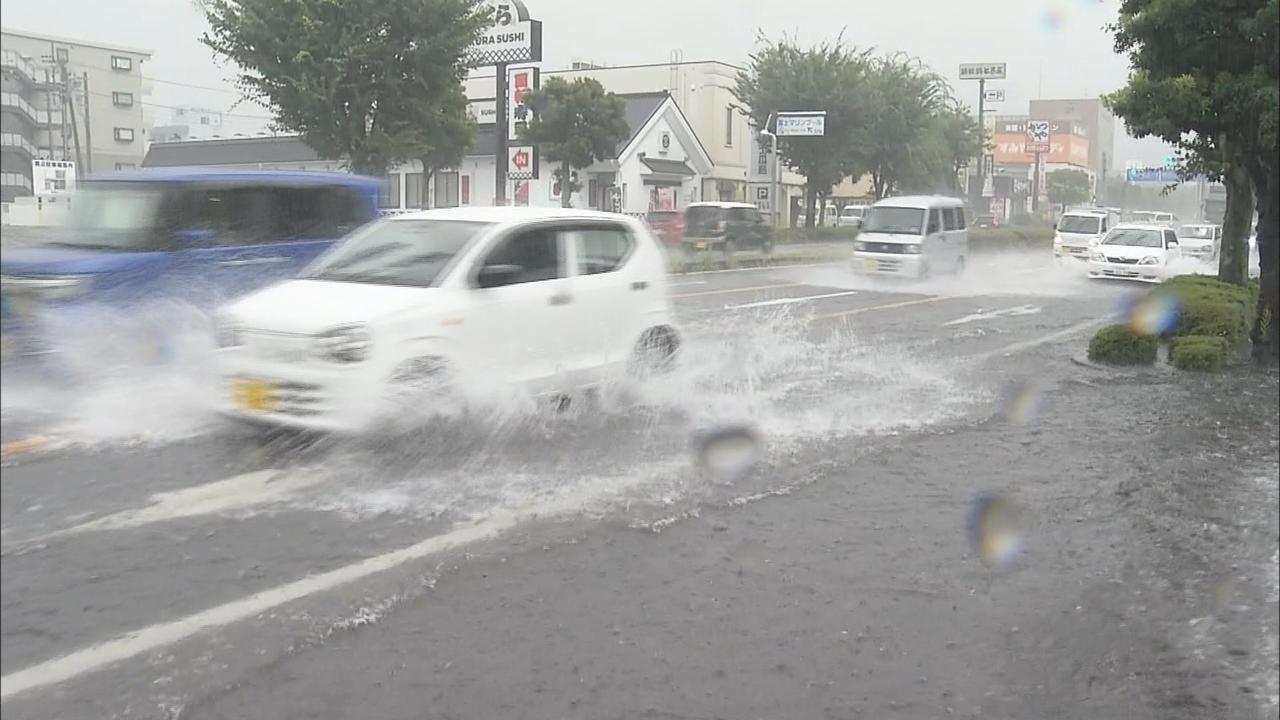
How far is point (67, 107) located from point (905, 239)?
18.8 m

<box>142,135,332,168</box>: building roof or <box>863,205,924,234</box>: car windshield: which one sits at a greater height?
<box>142,135,332,168</box>: building roof

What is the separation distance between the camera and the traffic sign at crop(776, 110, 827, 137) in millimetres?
30078

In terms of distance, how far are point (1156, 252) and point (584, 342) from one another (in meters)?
17.5

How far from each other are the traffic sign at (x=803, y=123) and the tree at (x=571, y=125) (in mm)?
23442

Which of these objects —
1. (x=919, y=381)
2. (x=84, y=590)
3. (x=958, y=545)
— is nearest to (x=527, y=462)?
(x=958, y=545)

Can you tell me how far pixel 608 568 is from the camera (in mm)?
4430

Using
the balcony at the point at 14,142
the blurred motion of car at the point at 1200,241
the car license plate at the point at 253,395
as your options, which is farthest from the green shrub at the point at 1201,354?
the blurred motion of car at the point at 1200,241

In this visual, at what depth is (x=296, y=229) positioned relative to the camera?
3053 mm

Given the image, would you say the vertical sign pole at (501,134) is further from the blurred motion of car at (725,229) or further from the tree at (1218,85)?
the blurred motion of car at (725,229)

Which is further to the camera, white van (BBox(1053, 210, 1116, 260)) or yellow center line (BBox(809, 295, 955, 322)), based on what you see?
white van (BBox(1053, 210, 1116, 260))

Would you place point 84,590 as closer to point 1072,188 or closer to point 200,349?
point 200,349

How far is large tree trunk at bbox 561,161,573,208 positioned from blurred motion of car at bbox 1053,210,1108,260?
21.2 metres

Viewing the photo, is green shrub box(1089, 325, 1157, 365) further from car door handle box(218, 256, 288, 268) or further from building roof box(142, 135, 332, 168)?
car door handle box(218, 256, 288, 268)

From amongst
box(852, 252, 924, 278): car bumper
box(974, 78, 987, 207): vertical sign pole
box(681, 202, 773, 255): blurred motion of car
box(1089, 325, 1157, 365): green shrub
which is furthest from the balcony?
box(974, 78, 987, 207): vertical sign pole
